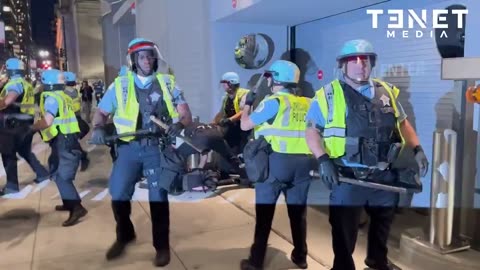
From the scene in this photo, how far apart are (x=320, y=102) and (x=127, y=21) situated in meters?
3.79

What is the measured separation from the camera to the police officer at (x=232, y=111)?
170 inches

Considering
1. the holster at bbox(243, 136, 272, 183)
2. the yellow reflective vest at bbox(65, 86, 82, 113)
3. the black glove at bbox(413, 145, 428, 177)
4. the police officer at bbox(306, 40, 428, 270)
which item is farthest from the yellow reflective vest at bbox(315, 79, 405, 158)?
the yellow reflective vest at bbox(65, 86, 82, 113)

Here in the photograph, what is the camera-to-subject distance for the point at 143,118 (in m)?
2.63

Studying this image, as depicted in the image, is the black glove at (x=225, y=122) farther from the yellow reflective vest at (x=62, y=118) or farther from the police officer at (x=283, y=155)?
the police officer at (x=283, y=155)

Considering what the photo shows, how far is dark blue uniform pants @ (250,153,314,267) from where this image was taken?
258 cm

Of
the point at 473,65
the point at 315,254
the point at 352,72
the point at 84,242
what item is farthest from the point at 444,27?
the point at 84,242

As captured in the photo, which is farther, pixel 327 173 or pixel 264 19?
pixel 264 19

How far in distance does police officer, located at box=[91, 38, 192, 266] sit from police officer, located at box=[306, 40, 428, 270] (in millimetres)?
931

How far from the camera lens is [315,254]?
284 cm

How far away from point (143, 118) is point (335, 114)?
1.19m

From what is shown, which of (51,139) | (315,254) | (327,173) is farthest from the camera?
(51,139)

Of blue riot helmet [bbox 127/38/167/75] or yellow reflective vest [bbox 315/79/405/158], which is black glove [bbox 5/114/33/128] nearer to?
blue riot helmet [bbox 127/38/167/75]

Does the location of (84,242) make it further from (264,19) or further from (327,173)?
(264,19)

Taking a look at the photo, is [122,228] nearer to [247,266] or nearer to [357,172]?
[247,266]
